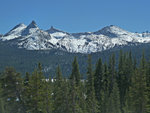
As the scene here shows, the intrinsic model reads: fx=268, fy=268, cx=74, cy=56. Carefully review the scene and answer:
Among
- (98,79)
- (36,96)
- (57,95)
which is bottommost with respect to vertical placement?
(57,95)

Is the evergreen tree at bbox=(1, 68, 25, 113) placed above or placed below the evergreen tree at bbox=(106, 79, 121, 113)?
above

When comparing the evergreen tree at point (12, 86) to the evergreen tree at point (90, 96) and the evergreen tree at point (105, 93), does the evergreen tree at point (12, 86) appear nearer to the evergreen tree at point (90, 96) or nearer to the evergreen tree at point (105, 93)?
the evergreen tree at point (90, 96)

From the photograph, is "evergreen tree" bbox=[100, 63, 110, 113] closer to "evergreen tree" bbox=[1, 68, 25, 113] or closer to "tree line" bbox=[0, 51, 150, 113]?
"tree line" bbox=[0, 51, 150, 113]

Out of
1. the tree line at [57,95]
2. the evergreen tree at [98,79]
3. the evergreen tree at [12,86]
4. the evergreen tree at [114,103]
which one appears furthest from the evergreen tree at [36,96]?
the evergreen tree at [98,79]

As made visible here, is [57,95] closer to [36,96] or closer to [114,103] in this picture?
[36,96]

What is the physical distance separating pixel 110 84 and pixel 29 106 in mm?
32599

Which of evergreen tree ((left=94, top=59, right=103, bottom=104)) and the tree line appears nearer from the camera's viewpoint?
the tree line

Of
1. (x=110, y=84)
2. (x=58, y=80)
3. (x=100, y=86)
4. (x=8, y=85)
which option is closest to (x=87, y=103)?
(x=58, y=80)

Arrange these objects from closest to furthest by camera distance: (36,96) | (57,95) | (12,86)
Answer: (12,86) < (36,96) < (57,95)

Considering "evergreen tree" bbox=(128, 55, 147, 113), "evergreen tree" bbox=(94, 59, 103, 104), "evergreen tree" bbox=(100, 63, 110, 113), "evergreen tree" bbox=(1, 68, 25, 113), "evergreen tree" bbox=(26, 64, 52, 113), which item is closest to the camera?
"evergreen tree" bbox=(1, 68, 25, 113)

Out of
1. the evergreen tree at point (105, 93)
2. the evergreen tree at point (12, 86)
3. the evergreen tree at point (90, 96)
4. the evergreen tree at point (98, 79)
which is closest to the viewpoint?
the evergreen tree at point (12, 86)

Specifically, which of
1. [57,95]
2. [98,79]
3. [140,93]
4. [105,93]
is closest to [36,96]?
[57,95]

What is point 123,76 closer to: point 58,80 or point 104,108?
point 104,108

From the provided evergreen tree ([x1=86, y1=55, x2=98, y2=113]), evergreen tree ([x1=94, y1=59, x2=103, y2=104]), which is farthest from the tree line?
evergreen tree ([x1=94, y1=59, x2=103, y2=104])
